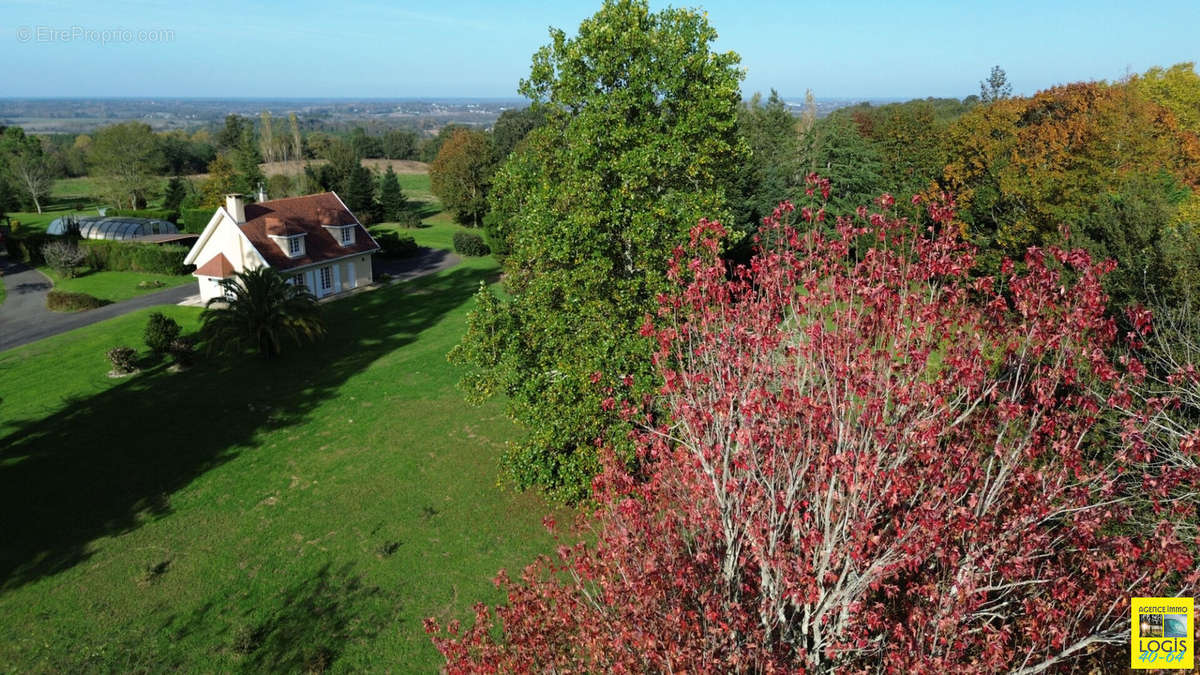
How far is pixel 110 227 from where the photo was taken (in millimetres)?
54406

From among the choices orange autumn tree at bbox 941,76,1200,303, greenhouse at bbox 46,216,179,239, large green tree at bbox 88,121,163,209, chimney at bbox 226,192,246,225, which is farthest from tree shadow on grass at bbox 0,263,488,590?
large green tree at bbox 88,121,163,209

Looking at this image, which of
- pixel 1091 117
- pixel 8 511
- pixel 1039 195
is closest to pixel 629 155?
pixel 8 511

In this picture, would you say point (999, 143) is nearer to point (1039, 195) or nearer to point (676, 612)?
point (1039, 195)

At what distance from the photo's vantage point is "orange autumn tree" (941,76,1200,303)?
2588cm

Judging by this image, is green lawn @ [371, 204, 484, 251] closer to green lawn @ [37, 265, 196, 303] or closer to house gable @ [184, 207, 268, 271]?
green lawn @ [37, 265, 196, 303]

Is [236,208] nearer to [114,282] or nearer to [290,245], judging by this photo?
[290,245]

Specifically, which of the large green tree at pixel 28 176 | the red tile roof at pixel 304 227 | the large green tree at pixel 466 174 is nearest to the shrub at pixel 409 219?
the large green tree at pixel 466 174

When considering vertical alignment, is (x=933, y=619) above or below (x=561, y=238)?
below

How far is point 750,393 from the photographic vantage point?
28.5 feet

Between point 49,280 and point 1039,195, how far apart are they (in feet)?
206

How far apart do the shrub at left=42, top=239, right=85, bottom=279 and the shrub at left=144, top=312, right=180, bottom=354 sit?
2319cm

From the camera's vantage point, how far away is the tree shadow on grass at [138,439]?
1898 centimetres

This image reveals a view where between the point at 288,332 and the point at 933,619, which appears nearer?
the point at 933,619

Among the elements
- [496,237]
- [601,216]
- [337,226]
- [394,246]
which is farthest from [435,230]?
[601,216]
